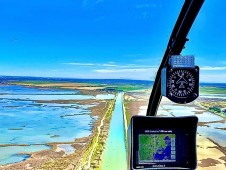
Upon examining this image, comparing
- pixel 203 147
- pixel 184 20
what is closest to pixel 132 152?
pixel 184 20

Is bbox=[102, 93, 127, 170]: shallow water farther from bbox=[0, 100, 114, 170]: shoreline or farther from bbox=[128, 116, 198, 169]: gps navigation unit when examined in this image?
bbox=[128, 116, 198, 169]: gps navigation unit

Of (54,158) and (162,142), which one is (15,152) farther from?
(162,142)

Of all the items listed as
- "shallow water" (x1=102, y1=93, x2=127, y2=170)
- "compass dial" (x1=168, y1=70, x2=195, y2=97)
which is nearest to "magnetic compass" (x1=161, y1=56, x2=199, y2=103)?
"compass dial" (x1=168, y1=70, x2=195, y2=97)

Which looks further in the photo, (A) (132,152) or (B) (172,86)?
(B) (172,86)

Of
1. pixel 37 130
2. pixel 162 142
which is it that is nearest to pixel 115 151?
pixel 37 130

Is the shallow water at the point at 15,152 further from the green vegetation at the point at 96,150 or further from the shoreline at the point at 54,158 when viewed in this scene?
the green vegetation at the point at 96,150

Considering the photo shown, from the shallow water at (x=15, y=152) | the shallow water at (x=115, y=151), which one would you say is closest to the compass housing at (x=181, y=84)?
the shallow water at (x=115, y=151)

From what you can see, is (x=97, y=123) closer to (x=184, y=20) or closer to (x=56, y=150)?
(x=56, y=150)

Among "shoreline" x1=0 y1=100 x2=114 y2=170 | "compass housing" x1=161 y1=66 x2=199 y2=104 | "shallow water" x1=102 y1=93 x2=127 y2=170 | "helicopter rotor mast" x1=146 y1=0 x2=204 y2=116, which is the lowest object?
"shoreline" x1=0 y1=100 x2=114 y2=170
